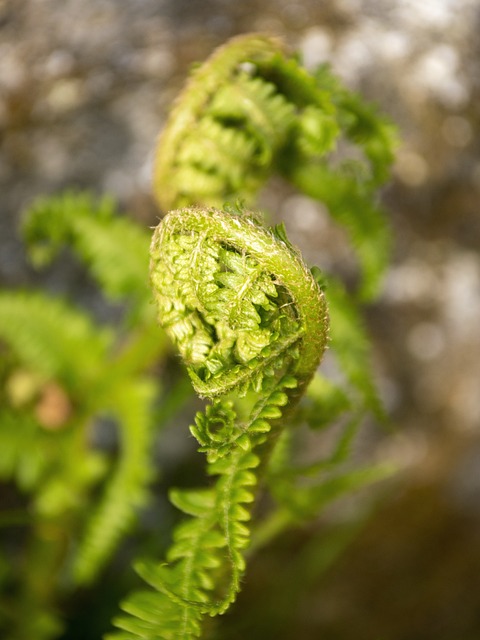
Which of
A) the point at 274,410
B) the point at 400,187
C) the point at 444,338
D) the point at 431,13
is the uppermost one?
the point at 431,13

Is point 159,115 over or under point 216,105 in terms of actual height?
over

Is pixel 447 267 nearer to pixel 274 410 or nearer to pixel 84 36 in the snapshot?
pixel 84 36

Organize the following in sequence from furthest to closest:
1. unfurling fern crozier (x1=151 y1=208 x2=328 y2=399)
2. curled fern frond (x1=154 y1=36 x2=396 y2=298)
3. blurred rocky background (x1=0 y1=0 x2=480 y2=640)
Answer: blurred rocky background (x1=0 y1=0 x2=480 y2=640) → curled fern frond (x1=154 y1=36 x2=396 y2=298) → unfurling fern crozier (x1=151 y1=208 x2=328 y2=399)

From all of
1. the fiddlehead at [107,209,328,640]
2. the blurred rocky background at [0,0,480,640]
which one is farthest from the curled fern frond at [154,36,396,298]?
the blurred rocky background at [0,0,480,640]

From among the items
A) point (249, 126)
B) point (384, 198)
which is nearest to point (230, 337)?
point (249, 126)

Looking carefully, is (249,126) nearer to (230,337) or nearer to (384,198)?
(230,337)

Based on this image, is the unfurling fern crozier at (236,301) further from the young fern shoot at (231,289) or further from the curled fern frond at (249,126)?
the curled fern frond at (249,126)

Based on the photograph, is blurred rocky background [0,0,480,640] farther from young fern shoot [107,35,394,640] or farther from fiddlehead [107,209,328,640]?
fiddlehead [107,209,328,640]

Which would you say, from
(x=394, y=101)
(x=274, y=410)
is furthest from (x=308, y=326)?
(x=394, y=101)
